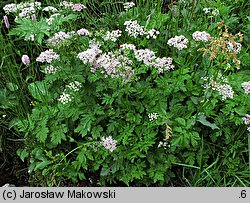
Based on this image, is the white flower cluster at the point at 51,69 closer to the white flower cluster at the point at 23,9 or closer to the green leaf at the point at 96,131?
the white flower cluster at the point at 23,9

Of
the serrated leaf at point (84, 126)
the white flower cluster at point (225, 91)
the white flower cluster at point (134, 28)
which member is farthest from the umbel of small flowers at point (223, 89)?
the serrated leaf at point (84, 126)

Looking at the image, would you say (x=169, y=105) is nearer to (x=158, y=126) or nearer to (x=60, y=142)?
(x=158, y=126)

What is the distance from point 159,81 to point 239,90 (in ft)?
1.85

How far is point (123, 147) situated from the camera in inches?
107

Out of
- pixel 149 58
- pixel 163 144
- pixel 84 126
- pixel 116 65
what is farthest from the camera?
pixel 163 144

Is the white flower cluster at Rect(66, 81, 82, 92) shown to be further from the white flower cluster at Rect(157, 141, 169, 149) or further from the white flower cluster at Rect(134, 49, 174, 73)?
the white flower cluster at Rect(157, 141, 169, 149)

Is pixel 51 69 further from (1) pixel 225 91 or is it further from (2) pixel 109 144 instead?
(1) pixel 225 91

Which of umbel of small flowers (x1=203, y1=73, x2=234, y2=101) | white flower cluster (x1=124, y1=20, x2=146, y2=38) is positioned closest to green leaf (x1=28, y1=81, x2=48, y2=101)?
white flower cluster (x1=124, y1=20, x2=146, y2=38)

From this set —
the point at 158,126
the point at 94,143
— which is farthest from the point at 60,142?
the point at 158,126

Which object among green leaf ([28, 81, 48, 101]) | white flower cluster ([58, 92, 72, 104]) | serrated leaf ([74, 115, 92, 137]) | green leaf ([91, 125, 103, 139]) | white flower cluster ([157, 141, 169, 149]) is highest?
white flower cluster ([58, 92, 72, 104])

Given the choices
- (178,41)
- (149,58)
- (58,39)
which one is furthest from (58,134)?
(178,41)

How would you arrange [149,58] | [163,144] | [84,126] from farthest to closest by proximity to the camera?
[163,144], [84,126], [149,58]

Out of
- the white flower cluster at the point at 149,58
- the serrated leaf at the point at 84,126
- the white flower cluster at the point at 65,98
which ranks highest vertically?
the white flower cluster at the point at 149,58

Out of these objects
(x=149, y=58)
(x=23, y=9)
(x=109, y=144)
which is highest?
(x=23, y=9)
